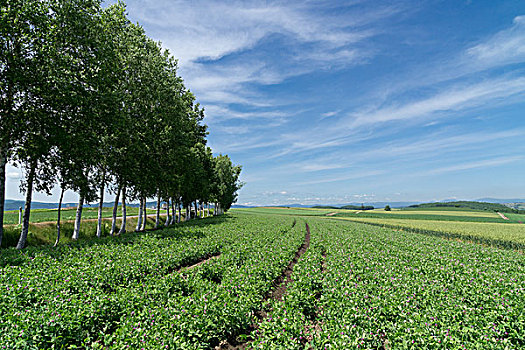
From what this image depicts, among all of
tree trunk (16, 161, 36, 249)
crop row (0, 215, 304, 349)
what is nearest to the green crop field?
crop row (0, 215, 304, 349)

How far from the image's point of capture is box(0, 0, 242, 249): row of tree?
15.3 metres

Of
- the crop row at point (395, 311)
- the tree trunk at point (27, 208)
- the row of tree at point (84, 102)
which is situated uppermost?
the row of tree at point (84, 102)

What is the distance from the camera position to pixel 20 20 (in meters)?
14.9

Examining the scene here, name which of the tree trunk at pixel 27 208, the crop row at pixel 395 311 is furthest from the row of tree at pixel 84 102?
the crop row at pixel 395 311

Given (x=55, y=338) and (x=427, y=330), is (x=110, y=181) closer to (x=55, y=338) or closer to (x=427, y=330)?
(x=55, y=338)

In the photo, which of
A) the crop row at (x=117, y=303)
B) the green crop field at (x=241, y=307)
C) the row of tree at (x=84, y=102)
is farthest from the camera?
the row of tree at (x=84, y=102)

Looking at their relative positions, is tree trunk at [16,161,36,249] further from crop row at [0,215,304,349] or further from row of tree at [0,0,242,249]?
crop row at [0,215,304,349]

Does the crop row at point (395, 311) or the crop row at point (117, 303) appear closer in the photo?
the crop row at point (117, 303)

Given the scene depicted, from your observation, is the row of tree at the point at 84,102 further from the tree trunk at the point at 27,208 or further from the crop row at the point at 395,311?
the crop row at the point at 395,311

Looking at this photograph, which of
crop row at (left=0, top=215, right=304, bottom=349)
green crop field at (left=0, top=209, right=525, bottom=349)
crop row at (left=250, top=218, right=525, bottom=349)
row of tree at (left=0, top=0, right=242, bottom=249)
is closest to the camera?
crop row at (left=0, top=215, right=304, bottom=349)

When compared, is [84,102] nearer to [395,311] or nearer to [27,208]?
[27,208]

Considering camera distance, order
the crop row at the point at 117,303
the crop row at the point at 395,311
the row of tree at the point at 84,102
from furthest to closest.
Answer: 1. the row of tree at the point at 84,102
2. the crop row at the point at 395,311
3. the crop row at the point at 117,303

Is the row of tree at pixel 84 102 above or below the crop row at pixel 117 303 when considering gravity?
above

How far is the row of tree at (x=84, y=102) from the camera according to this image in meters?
15.3
